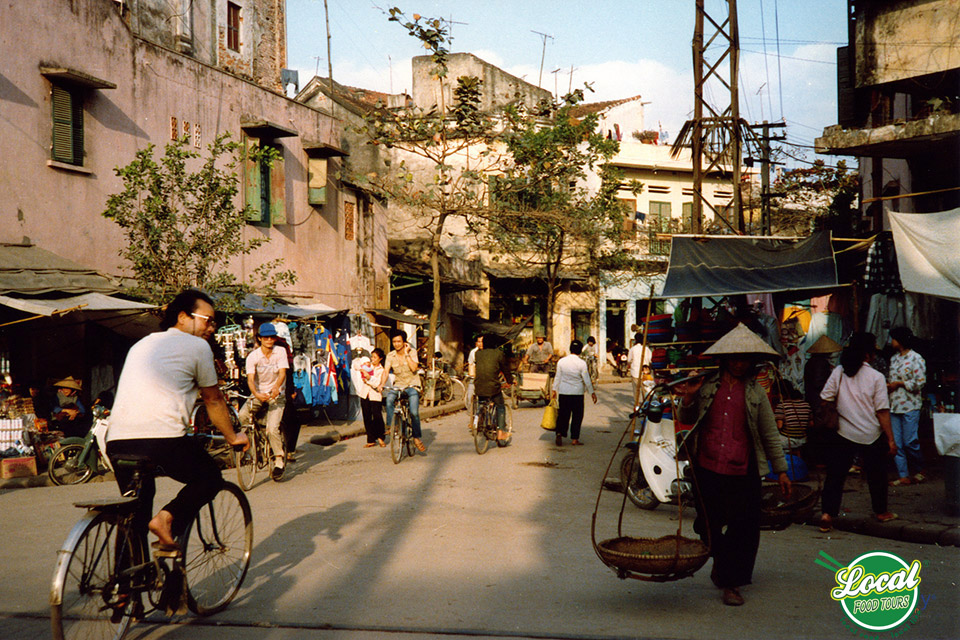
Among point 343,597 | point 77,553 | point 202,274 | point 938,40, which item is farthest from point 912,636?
point 202,274

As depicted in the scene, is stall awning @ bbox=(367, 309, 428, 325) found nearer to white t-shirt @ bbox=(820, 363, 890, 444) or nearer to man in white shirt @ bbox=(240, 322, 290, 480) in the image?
man in white shirt @ bbox=(240, 322, 290, 480)

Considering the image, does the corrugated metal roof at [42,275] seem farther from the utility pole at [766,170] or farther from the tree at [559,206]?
the utility pole at [766,170]

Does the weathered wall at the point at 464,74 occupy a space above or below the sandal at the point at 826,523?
above

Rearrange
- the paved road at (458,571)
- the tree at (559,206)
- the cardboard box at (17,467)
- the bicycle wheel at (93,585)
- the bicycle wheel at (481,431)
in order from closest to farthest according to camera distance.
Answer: the bicycle wheel at (93,585)
the paved road at (458,571)
the cardboard box at (17,467)
the bicycle wheel at (481,431)
the tree at (559,206)

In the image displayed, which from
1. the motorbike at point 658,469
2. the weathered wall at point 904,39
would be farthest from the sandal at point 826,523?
the weathered wall at point 904,39

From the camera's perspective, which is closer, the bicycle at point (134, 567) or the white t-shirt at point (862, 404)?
the bicycle at point (134, 567)

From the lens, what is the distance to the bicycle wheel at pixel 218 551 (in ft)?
17.0

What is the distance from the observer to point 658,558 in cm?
519

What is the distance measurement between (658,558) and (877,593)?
1.48 metres

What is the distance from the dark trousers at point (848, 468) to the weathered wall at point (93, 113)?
1193 centimetres

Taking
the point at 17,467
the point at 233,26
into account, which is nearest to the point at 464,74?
the point at 233,26

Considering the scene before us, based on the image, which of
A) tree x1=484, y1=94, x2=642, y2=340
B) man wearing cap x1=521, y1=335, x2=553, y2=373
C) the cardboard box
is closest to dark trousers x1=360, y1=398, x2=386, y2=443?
the cardboard box

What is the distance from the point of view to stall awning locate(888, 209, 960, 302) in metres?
9.75

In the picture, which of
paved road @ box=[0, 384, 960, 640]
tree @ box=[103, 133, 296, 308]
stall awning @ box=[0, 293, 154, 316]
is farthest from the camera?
tree @ box=[103, 133, 296, 308]
